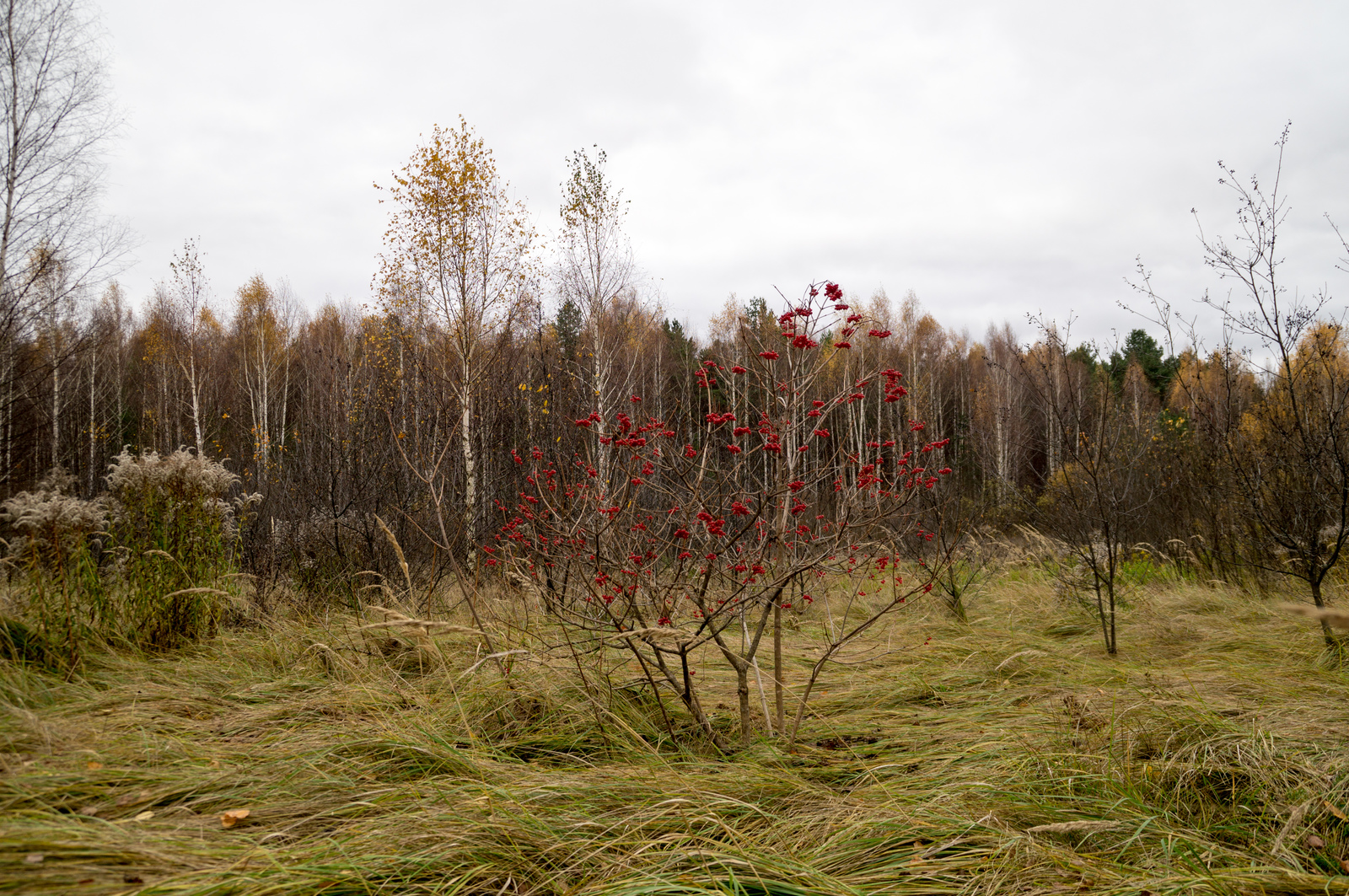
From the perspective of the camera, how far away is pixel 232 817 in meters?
1.71

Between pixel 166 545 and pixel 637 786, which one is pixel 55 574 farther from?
pixel 637 786

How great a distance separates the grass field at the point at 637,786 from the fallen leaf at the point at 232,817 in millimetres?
21

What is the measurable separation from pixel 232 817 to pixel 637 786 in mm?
1047

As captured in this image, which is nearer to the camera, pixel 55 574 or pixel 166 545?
pixel 55 574

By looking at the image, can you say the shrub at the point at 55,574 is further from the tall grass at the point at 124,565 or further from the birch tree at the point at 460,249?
the birch tree at the point at 460,249

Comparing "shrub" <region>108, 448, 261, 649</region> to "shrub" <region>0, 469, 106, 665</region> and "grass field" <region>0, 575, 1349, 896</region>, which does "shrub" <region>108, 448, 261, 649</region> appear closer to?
"shrub" <region>0, 469, 106, 665</region>

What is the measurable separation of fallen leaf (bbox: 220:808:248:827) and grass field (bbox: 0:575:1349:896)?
2 cm

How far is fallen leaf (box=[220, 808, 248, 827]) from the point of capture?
66.8 inches

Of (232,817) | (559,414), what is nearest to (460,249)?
(559,414)

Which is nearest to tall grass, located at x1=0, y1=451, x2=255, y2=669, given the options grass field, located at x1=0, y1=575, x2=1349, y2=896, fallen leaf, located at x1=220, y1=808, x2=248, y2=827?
grass field, located at x1=0, y1=575, x2=1349, y2=896

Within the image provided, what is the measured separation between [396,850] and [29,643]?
9.36ft

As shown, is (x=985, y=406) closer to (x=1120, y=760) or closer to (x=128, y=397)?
(x=1120, y=760)

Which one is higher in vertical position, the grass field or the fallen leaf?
the fallen leaf

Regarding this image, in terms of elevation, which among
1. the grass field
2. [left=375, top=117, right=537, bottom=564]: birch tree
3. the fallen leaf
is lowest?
the grass field
